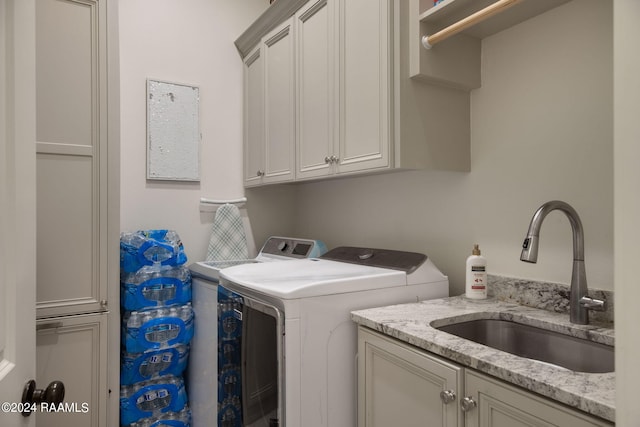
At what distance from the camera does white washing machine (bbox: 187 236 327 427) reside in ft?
6.79

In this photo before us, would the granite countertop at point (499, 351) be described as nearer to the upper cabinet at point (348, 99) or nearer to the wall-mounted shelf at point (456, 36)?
the upper cabinet at point (348, 99)

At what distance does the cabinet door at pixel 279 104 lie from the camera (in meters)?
2.29

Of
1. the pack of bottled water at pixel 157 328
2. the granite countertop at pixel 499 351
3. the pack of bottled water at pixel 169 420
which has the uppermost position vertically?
the granite countertop at pixel 499 351

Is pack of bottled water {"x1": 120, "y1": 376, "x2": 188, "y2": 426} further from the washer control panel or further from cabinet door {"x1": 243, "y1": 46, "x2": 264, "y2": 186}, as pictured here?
cabinet door {"x1": 243, "y1": 46, "x2": 264, "y2": 186}

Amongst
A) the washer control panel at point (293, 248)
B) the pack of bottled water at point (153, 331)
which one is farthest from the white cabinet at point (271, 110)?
the pack of bottled water at point (153, 331)

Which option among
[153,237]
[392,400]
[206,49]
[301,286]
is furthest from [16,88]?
[206,49]

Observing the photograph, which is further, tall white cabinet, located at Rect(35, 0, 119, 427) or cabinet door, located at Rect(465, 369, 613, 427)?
tall white cabinet, located at Rect(35, 0, 119, 427)

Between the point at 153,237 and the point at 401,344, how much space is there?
1689 millimetres

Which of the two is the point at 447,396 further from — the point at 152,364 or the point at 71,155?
the point at 71,155

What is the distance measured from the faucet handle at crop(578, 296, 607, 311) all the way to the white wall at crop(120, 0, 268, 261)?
2.16 metres

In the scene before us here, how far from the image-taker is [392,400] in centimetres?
129

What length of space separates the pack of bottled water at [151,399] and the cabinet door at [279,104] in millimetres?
1298

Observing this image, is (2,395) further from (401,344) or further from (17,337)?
(401,344)

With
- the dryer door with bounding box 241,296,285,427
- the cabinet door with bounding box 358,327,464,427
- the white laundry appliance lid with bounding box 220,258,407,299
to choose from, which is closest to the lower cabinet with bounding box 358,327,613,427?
the cabinet door with bounding box 358,327,464,427
